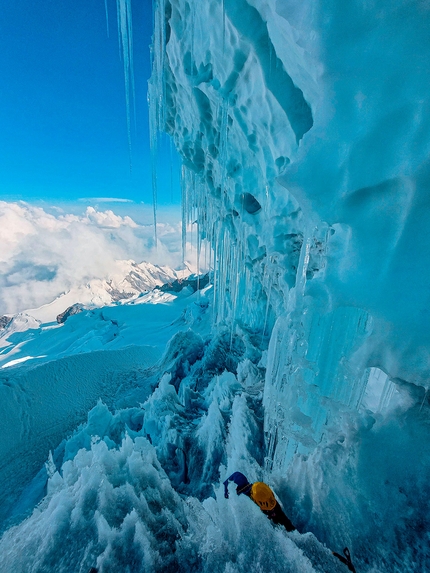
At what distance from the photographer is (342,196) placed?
2533 mm

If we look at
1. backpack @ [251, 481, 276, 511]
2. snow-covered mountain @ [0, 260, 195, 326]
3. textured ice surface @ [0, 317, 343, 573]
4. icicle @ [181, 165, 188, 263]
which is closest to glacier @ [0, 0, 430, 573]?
textured ice surface @ [0, 317, 343, 573]

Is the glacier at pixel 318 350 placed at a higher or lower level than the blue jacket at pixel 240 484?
higher

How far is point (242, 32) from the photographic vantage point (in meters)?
3.73

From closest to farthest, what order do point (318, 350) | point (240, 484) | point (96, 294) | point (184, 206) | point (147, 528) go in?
point (147, 528), point (240, 484), point (318, 350), point (184, 206), point (96, 294)

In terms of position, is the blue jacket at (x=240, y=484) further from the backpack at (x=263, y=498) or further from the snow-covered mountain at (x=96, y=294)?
the snow-covered mountain at (x=96, y=294)

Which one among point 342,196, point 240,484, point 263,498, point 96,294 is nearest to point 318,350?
point 240,484

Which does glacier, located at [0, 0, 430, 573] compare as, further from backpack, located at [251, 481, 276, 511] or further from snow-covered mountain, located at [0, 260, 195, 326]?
snow-covered mountain, located at [0, 260, 195, 326]

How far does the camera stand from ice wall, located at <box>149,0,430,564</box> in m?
2.26

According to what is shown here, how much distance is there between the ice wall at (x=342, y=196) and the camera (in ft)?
7.41

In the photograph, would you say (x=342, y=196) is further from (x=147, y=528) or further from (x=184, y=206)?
(x=184, y=206)

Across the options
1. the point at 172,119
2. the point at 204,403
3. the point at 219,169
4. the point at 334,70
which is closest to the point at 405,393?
the point at 334,70

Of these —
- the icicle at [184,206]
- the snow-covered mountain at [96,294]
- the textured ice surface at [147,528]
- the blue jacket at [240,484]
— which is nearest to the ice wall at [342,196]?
the blue jacket at [240,484]

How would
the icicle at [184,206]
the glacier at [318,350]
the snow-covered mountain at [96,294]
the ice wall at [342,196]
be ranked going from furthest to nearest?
the snow-covered mountain at [96,294] < the icicle at [184,206] < the ice wall at [342,196] < the glacier at [318,350]

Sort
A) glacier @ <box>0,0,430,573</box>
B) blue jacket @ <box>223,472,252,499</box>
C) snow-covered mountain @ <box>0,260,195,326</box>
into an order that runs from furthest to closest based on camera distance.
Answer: snow-covered mountain @ <box>0,260,195,326</box>
blue jacket @ <box>223,472,252,499</box>
glacier @ <box>0,0,430,573</box>
